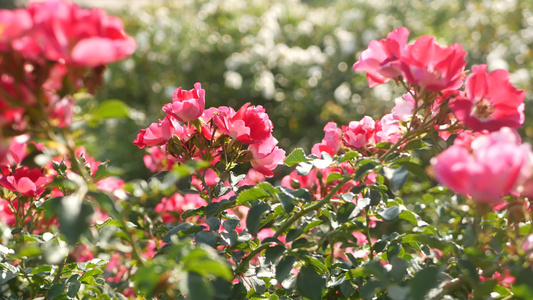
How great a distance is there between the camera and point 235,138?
1025 mm

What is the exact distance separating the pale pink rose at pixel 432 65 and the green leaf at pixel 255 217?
331mm

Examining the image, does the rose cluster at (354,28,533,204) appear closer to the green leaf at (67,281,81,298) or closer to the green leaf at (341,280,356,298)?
the green leaf at (341,280,356,298)

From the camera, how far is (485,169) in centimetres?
65

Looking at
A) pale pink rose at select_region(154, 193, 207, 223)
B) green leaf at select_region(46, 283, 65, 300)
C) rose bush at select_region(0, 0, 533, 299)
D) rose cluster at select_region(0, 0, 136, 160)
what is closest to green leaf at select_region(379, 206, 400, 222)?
rose bush at select_region(0, 0, 533, 299)

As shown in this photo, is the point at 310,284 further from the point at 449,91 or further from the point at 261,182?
the point at 449,91

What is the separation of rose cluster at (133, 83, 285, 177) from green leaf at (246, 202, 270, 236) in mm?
189

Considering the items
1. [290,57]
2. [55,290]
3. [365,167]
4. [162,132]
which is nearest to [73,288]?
[55,290]

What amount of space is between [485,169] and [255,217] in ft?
1.23

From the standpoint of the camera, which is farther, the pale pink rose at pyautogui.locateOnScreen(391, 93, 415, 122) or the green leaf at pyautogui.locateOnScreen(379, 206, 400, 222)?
the pale pink rose at pyautogui.locateOnScreen(391, 93, 415, 122)

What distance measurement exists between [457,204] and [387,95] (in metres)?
2.83

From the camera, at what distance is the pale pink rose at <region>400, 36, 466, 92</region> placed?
2.81ft

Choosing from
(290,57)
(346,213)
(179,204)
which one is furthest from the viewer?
(290,57)

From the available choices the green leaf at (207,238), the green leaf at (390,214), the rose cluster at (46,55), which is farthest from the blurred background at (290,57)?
the rose cluster at (46,55)

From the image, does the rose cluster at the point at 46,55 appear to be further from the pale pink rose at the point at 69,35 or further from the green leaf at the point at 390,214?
the green leaf at the point at 390,214
